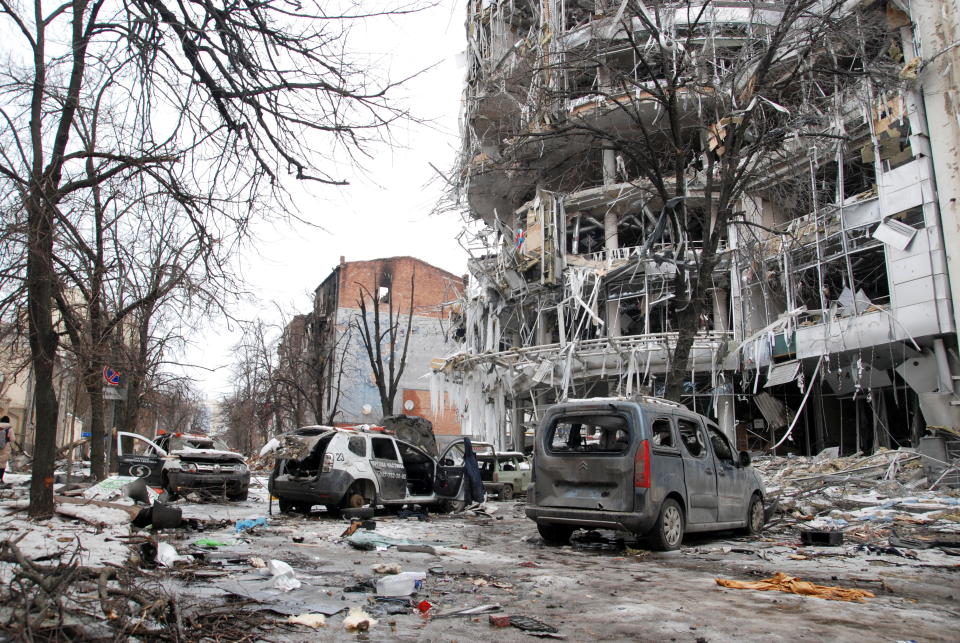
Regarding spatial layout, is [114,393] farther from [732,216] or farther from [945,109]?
[945,109]

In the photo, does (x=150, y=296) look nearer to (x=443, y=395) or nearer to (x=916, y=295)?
(x=916, y=295)

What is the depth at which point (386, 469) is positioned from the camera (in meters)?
12.8

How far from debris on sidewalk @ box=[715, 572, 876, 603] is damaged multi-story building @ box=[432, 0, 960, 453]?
6.68 m

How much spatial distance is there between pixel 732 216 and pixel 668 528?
23.9 ft

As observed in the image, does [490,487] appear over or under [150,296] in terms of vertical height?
under

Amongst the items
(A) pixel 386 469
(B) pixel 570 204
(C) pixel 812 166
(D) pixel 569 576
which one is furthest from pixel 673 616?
(B) pixel 570 204

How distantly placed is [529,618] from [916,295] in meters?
17.8

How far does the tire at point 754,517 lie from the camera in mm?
10023

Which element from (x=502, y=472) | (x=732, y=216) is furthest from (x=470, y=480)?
(x=732, y=216)

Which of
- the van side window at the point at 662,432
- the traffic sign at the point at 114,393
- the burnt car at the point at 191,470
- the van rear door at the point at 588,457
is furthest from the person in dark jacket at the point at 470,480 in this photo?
the traffic sign at the point at 114,393

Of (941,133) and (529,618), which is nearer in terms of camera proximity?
(529,618)

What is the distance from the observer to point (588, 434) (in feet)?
28.8

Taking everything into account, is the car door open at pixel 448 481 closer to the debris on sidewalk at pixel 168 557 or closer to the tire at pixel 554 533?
the tire at pixel 554 533

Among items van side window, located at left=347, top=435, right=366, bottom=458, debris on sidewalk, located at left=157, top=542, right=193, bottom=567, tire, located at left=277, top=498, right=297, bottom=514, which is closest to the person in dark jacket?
van side window, located at left=347, top=435, right=366, bottom=458
